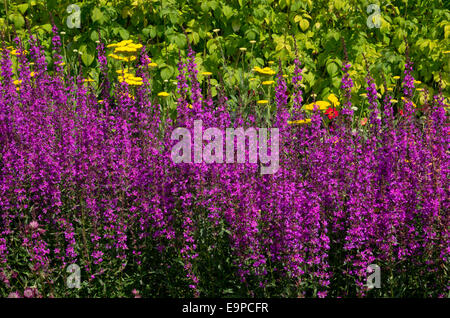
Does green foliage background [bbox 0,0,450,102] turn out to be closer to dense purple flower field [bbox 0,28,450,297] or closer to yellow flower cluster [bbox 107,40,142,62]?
yellow flower cluster [bbox 107,40,142,62]

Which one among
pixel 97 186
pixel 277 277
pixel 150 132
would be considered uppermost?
pixel 150 132

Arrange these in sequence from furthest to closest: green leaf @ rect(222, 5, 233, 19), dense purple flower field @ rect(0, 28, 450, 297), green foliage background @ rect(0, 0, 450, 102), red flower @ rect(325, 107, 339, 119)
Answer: green foliage background @ rect(0, 0, 450, 102) → green leaf @ rect(222, 5, 233, 19) → red flower @ rect(325, 107, 339, 119) → dense purple flower field @ rect(0, 28, 450, 297)

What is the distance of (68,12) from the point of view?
24.0 feet

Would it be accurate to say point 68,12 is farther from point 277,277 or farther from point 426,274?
point 426,274

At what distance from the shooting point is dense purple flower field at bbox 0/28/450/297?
363cm

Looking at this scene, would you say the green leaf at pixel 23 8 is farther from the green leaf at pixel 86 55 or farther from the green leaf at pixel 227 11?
the green leaf at pixel 227 11

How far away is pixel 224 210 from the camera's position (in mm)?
3945

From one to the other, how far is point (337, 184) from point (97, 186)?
1600 mm

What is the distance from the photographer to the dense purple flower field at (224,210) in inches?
143

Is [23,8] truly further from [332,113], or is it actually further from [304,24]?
[332,113]

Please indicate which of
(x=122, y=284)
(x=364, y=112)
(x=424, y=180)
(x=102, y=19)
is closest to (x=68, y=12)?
(x=102, y=19)

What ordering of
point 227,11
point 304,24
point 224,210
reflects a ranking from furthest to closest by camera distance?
point 304,24 < point 227,11 < point 224,210

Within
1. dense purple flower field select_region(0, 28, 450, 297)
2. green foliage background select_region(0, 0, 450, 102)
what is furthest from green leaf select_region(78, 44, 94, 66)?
dense purple flower field select_region(0, 28, 450, 297)

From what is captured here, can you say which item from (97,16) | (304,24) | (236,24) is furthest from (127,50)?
(304,24)
